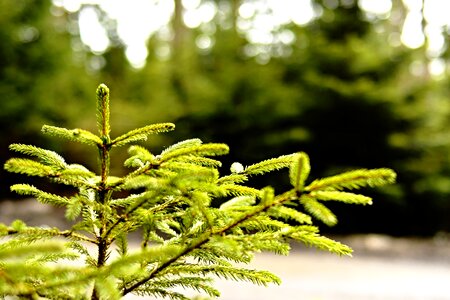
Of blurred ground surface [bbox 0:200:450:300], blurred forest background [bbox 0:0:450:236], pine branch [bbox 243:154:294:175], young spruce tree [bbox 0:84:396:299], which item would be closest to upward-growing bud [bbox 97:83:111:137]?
young spruce tree [bbox 0:84:396:299]

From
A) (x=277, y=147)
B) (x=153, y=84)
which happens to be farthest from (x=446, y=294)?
(x=153, y=84)

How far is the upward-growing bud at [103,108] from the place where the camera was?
58.6 inches

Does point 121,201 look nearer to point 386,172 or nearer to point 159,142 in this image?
point 386,172

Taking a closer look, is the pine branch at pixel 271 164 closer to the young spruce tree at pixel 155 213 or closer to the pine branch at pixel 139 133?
the young spruce tree at pixel 155 213

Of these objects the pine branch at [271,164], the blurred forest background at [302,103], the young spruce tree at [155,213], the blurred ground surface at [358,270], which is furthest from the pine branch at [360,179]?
the blurred forest background at [302,103]

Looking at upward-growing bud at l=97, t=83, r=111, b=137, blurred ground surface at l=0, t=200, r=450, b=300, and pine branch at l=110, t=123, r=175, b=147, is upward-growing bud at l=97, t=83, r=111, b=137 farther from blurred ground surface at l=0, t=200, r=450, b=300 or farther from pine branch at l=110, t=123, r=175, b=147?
blurred ground surface at l=0, t=200, r=450, b=300

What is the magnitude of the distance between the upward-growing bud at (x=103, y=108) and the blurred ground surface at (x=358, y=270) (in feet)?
12.0

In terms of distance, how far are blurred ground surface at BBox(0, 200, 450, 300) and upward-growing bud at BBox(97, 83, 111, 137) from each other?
3652 millimetres

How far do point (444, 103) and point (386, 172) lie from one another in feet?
28.2

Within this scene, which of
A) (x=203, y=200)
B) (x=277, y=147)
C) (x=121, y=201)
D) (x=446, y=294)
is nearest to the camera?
(x=203, y=200)

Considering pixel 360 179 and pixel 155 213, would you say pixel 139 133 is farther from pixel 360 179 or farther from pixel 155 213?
pixel 360 179

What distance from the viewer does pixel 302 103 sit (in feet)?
29.4

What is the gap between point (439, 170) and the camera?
8836 mm

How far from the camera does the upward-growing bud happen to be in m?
1.49
